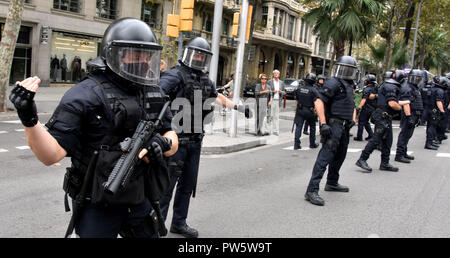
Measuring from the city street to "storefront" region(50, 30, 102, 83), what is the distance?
554 inches

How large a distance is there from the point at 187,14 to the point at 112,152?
7807 mm

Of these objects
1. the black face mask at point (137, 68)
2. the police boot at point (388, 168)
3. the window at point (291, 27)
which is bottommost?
the police boot at point (388, 168)

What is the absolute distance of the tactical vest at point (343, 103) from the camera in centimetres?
559

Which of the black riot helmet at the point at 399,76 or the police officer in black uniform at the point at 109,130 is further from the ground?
the black riot helmet at the point at 399,76

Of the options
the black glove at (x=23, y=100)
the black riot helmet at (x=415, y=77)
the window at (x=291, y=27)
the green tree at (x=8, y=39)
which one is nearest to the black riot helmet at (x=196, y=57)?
the black glove at (x=23, y=100)

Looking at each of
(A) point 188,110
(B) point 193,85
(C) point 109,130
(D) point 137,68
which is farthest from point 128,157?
(B) point 193,85

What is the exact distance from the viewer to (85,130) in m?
2.26

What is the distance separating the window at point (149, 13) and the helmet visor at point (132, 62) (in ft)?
76.3

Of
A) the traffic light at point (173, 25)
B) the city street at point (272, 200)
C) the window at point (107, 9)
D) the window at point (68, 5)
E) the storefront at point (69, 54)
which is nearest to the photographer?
the city street at point (272, 200)

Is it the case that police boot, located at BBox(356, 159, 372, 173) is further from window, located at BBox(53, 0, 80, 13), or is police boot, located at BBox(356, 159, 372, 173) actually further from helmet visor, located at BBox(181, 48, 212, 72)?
window, located at BBox(53, 0, 80, 13)

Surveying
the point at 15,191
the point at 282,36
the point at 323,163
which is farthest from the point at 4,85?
the point at 282,36

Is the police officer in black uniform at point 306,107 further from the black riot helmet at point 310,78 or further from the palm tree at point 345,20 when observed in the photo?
the palm tree at point 345,20

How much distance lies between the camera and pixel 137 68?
7.75 ft
